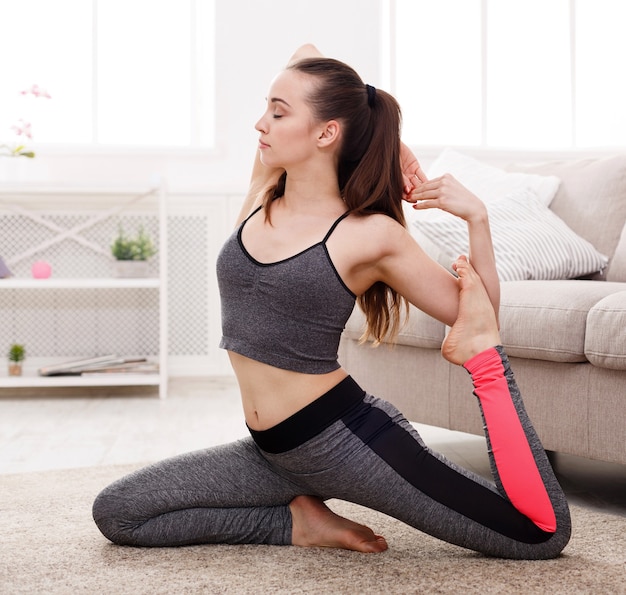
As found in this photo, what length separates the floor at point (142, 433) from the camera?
91.6 inches

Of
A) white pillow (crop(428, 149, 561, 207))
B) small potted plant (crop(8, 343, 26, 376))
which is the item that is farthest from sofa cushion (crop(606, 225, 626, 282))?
small potted plant (crop(8, 343, 26, 376))

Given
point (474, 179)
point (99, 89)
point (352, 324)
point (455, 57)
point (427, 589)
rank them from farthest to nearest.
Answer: point (455, 57) → point (99, 89) → point (474, 179) → point (352, 324) → point (427, 589)

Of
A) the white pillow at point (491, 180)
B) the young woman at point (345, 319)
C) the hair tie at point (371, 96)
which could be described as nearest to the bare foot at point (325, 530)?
the young woman at point (345, 319)

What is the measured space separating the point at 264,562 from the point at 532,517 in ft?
1.55

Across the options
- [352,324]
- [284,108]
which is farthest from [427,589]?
[352,324]

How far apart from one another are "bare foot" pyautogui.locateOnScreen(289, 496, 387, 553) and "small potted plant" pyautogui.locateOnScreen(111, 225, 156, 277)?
2.23 meters

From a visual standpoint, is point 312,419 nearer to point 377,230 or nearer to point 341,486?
point 341,486

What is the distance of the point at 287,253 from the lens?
A: 150 cm

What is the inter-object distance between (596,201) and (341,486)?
66.2 inches

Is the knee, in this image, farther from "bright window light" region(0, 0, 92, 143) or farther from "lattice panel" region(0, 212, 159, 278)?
"bright window light" region(0, 0, 92, 143)

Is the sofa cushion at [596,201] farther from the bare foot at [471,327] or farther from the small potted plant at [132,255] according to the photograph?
the small potted plant at [132,255]

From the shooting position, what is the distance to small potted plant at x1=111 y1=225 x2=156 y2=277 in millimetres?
3693

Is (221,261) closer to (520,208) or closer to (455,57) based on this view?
(520,208)

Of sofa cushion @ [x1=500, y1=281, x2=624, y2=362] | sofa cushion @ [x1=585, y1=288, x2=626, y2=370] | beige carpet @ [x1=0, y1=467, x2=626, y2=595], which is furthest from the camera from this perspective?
sofa cushion @ [x1=500, y1=281, x2=624, y2=362]
